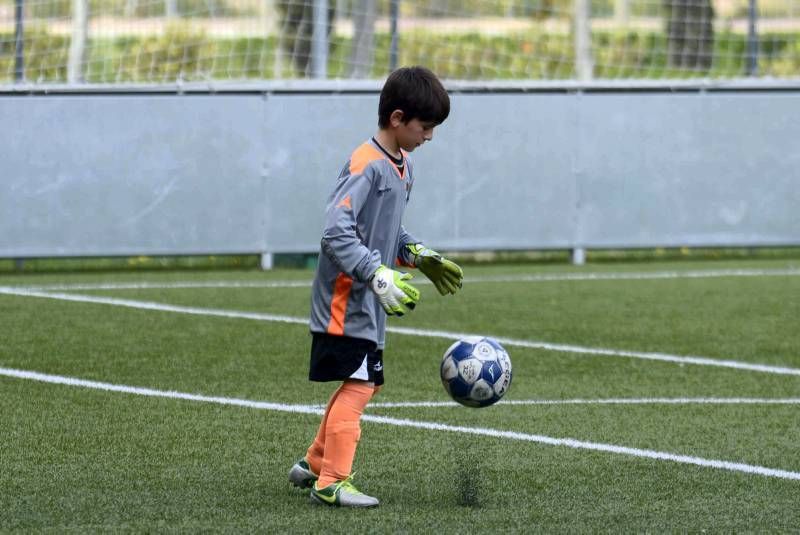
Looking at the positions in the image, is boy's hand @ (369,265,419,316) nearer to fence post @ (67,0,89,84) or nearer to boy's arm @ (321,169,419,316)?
boy's arm @ (321,169,419,316)

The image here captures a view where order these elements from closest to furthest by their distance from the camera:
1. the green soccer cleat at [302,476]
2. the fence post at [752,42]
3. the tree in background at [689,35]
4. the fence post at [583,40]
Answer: the green soccer cleat at [302,476]
the fence post at [752,42]
the fence post at [583,40]
the tree in background at [689,35]

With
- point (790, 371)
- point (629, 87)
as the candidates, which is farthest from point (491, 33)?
point (790, 371)

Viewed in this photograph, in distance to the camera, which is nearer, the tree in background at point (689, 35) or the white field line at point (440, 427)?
the white field line at point (440, 427)

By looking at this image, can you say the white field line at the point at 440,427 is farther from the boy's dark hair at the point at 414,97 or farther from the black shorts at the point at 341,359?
the boy's dark hair at the point at 414,97

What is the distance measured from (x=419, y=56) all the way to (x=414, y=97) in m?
9.30

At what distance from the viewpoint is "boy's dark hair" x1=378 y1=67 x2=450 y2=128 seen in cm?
494

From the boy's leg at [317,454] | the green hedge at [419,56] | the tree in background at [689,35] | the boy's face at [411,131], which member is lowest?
the boy's leg at [317,454]

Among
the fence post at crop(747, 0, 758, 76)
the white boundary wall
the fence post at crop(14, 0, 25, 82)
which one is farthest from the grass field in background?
the fence post at crop(747, 0, 758, 76)

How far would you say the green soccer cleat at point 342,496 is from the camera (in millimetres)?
4875

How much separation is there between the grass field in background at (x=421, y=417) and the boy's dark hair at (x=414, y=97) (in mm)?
1283

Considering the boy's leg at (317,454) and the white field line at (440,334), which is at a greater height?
the boy's leg at (317,454)

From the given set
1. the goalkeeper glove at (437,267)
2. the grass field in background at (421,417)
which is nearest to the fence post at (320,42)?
the grass field in background at (421,417)

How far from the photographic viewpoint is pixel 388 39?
13594mm

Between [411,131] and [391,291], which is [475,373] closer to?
[391,291]
